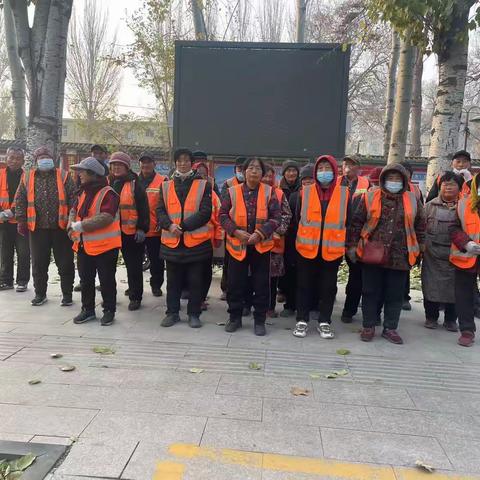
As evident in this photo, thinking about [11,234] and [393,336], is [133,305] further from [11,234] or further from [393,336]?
[393,336]

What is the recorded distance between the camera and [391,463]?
8.88ft

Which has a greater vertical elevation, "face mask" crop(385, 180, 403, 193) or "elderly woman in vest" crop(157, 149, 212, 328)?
"face mask" crop(385, 180, 403, 193)

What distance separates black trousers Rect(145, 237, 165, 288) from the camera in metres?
6.21

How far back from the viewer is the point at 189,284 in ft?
17.2

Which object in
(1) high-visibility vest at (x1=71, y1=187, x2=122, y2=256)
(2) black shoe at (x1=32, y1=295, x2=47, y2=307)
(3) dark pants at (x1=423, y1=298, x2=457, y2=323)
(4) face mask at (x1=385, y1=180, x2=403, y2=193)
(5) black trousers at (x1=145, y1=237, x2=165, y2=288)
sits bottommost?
(2) black shoe at (x1=32, y1=295, x2=47, y2=307)

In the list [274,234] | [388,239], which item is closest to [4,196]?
[274,234]

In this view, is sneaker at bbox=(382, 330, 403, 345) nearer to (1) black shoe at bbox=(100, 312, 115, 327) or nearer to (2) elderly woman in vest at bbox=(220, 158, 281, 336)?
(2) elderly woman in vest at bbox=(220, 158, 281, 336)

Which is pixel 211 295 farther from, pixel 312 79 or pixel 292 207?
pixel 312 79

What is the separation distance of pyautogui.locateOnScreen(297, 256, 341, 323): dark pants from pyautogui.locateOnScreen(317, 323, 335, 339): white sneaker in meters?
0.06

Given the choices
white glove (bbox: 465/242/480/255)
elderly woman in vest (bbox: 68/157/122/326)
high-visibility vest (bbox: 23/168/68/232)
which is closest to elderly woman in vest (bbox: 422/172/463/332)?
white glove (bbox: 465/242/480/255)

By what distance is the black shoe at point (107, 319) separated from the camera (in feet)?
17.0

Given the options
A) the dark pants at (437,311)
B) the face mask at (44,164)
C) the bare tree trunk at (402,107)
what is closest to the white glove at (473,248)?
the dark pants at (437,311)

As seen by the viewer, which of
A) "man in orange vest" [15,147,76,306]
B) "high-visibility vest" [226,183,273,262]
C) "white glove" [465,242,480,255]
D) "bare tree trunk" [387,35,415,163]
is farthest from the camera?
"bare tree trunk" [387,35,415,163]

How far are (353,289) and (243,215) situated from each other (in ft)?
5.71
